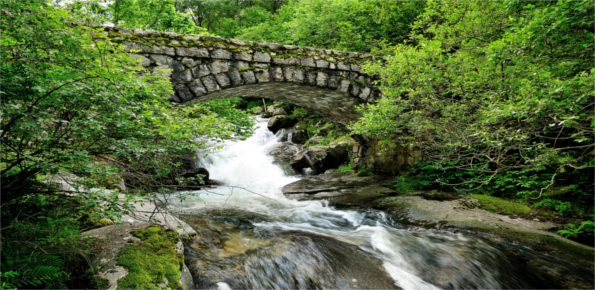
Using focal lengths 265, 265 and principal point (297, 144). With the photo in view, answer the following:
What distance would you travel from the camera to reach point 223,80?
A: 5.71 metres

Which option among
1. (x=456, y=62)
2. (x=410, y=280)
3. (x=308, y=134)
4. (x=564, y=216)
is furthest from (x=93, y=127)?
(x=308, y=134)

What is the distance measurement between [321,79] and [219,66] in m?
2.48

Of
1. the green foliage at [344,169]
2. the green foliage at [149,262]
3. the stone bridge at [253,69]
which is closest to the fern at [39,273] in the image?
the green foliage at [149,262]

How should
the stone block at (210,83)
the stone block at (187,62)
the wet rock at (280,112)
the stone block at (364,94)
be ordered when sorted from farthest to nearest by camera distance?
the wet rock at (280,112) < the stone block at (364,94) < the stone block at (210,83) < the stone block at (187,62)

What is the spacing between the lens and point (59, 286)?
1.80m

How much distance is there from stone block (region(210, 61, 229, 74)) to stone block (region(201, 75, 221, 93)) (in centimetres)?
15

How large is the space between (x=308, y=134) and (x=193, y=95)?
29.4ft

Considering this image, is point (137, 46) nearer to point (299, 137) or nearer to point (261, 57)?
point (261, 57)

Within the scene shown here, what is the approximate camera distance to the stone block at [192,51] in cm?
529

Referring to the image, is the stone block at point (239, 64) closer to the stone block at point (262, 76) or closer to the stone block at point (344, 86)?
the stone block at point (262, 76)

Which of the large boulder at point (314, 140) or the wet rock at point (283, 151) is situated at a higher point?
the large boulder at point (314, 140)

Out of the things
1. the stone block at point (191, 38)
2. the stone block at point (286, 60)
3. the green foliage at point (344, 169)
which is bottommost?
the green foliage at point (344, 169)

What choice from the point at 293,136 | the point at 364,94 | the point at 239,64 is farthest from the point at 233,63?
the point at 293,136

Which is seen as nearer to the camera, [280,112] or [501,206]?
[501,206]
